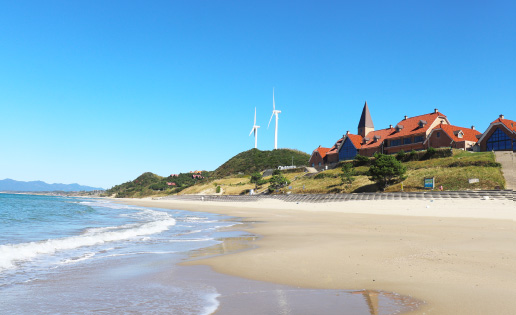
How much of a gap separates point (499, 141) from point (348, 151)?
29.1 m

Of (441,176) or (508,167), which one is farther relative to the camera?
(441,176)

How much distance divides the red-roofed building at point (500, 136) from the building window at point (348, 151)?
24.7m

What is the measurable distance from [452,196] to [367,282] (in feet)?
97.2

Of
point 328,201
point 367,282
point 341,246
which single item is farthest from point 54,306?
point 328,201

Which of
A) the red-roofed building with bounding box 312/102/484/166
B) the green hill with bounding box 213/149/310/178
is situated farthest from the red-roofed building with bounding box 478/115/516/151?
the green hill with bounding box 213/149/310/178

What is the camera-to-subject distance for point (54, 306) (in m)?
5.99

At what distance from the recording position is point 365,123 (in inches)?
3233

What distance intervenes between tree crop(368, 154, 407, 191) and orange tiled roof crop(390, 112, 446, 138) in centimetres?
2419

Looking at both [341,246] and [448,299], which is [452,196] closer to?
[341,246]

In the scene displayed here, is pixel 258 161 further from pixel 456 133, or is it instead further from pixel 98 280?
pixel 98 280

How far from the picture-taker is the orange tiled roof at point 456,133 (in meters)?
60.5

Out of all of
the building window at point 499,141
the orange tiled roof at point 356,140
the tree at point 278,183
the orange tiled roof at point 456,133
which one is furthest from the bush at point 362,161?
the building window at point 499,141

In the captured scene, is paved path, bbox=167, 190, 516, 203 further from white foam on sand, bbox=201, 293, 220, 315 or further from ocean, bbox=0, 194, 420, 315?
white foam on sand, bbox=201, 293, 220, 315

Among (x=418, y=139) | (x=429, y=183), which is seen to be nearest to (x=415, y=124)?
(x=418, y=139)
